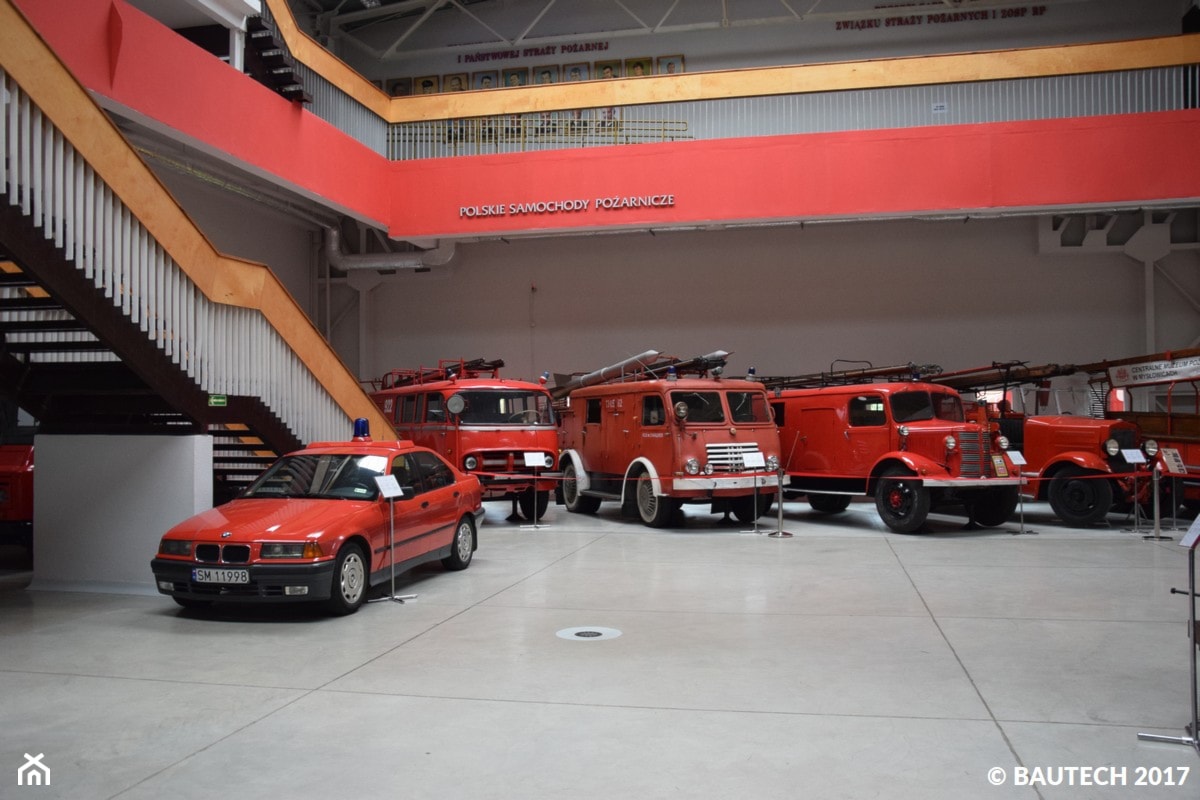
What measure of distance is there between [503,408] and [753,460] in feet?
13.3

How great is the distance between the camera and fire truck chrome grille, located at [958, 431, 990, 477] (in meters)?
12.5

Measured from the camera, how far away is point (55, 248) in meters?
7.18

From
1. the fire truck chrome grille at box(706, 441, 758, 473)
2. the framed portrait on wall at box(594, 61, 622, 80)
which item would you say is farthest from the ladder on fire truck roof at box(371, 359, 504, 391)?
the framed portrait on wall at box(594, 61, 622, 80)

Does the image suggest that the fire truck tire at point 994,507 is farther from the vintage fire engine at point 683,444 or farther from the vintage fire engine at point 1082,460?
the vintage fire engine at point 683,444

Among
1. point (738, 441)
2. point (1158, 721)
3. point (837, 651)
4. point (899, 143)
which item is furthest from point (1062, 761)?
point (899, 143)

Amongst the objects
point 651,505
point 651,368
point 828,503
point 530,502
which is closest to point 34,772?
point 651,505

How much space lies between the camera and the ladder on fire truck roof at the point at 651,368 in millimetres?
14013

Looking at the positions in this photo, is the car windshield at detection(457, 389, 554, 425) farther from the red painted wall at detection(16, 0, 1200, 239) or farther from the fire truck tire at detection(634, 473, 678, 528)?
the red painted wall at detection(16, 0, 1200, 239)

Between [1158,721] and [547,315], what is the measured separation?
18.7m

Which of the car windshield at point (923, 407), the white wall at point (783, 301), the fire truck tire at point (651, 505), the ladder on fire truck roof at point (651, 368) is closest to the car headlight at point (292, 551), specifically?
the fire truck tire at point (651, 505)

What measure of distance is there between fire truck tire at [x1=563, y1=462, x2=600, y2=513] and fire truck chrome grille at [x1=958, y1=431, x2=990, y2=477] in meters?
5.98

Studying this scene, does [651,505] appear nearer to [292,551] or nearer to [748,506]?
[748,506]

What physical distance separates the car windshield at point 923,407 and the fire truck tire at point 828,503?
2.51 m

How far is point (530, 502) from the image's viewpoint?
15062 millimetres
